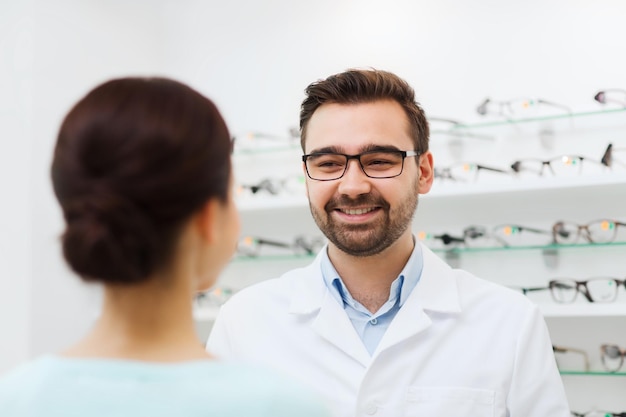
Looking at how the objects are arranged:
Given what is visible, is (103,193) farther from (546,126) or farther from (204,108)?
(546,126)

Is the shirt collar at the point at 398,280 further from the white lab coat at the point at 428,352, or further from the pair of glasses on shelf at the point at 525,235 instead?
the pair of glasses on shelf at the point at 525,235

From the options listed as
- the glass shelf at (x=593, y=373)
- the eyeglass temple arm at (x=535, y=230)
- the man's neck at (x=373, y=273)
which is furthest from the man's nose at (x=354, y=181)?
the glass shelf at (x=593, y=373)

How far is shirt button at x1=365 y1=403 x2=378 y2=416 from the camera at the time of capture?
1376mm

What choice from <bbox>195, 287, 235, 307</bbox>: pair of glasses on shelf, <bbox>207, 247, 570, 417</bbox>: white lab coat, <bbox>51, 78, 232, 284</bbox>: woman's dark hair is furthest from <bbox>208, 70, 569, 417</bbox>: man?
<bbox>195, 287, 235, 307</bbox>: pair of glasses on shelf

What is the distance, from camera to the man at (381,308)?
4.62ft

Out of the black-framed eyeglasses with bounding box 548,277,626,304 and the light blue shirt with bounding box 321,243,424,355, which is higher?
the light blue shirt with bounding box 321,243,424,355

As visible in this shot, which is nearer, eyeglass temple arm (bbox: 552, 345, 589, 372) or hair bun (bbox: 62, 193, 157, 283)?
hair bun (bbox: 62, 193, 157, 283)

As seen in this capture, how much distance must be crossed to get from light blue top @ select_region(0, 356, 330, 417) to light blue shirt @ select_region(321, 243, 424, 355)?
2.67ft

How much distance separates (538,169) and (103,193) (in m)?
1.74

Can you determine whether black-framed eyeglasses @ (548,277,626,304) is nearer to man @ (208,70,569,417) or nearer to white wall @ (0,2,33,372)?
man @ (208,70,569,417)

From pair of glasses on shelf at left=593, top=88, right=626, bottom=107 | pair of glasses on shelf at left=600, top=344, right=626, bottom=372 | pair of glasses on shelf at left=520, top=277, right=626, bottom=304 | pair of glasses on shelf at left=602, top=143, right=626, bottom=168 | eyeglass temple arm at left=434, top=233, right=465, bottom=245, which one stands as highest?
pair of glasses on shelf at left=593, top=88, right=626, bottom=107

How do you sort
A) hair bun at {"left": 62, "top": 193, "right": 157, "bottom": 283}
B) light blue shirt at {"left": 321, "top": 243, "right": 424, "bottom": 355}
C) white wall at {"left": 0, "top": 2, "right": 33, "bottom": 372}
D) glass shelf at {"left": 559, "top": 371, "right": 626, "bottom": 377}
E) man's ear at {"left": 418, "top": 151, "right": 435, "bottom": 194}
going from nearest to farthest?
hair bun at {"left": 62, "top": 193, "right": 157, "bottom": 283}, light blue shirt at {"left": 321, "top": 243, "right": 424, "bottom": 355}, man's ear at {"left": 418, "top": 151, "right": 435, "bottom": 194}, glass shelf at {"left": 559, "top": 371, "right": 626, "bottom": 377}, white wall at {"left": 0, "top": 2, "right": 33, "bottom": 372}

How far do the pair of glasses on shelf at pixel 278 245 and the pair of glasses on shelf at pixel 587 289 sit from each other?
0.68m

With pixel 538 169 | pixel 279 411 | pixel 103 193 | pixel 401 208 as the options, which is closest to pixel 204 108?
pixel 103 193
